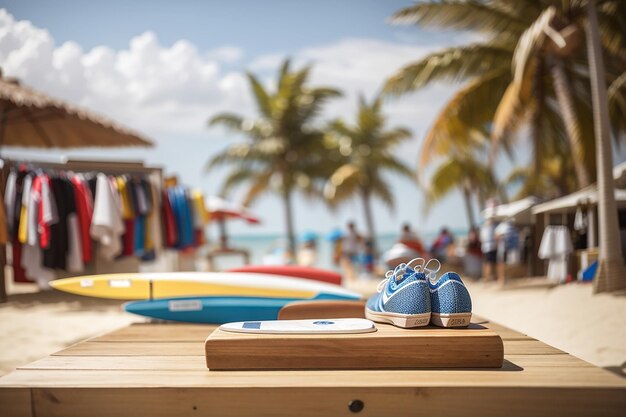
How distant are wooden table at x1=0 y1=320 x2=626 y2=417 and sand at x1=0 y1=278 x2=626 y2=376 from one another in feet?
4.55

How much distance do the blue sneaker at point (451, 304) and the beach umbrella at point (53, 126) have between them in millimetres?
3920

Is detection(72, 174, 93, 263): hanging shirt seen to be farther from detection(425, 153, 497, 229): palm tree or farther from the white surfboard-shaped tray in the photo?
detection(425, 153, 497, 229): palm tree

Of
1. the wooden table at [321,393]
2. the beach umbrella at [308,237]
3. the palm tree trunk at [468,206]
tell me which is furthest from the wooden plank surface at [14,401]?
the palm tree trunk at [468,206]

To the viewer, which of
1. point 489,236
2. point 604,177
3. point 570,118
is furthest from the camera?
point 489,236

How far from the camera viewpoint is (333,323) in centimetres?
124

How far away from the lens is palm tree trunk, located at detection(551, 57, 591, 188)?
8.11 meters

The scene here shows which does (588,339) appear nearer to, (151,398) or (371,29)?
(151,398)

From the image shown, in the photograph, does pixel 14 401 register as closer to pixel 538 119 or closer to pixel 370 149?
pixel 538 119

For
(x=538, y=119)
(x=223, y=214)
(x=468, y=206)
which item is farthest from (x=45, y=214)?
(x=468, y=206)

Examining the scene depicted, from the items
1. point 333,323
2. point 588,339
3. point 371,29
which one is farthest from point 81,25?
point 588,339

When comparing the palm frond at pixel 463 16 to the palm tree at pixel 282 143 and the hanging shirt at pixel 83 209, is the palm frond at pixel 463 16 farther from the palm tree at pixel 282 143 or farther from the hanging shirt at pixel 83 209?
the palm tree at pixel 282 143

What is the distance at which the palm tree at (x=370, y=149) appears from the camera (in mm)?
22094

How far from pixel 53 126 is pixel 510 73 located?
7962 millimetres

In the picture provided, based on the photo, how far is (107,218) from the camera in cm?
498
